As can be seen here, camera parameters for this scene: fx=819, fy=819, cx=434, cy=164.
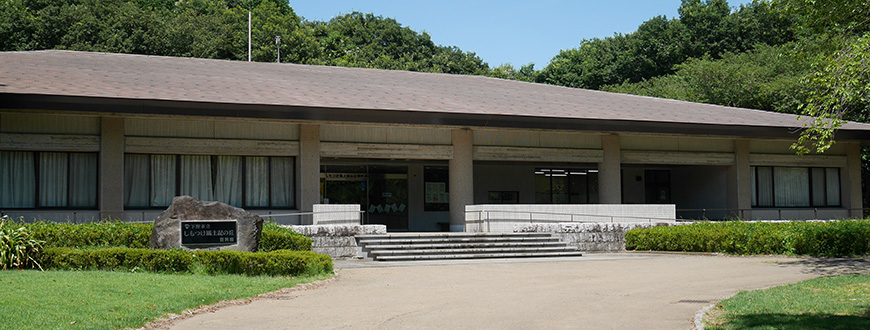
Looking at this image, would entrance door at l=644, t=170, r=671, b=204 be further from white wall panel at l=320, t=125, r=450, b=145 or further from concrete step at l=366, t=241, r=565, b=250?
concrete step at l=366, t=241, r=565, b=250

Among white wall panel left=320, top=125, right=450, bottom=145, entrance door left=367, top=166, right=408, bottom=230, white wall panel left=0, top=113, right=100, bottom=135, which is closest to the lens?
white wall panel left=0, top=113, right=100, bottom=135

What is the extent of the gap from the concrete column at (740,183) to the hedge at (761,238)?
7538mm

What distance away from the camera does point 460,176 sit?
1028 inches

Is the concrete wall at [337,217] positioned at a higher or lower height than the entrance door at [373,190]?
lower

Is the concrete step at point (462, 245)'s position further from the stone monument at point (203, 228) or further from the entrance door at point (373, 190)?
the entrance door at point (373, 190)

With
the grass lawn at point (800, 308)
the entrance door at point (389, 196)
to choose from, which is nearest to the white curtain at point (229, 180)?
the entrance door at point (389, 196)

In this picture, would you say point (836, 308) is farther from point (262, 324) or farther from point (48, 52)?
point (48, 52)

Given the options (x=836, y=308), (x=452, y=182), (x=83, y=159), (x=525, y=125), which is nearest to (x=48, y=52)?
(x=83, y=159)

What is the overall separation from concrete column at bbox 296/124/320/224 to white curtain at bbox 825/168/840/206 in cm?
2037

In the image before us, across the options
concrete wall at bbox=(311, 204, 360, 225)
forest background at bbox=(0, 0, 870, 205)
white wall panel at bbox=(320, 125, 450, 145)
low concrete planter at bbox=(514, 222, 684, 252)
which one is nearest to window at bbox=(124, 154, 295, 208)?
white wall panel at bbox=(320, 125, 450, 145)

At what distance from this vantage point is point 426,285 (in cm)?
1458

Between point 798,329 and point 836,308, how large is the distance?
188 centimetres

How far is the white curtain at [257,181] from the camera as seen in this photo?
958 inches

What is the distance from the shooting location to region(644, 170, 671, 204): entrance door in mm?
34938
